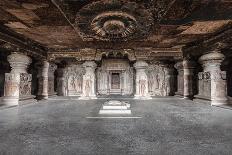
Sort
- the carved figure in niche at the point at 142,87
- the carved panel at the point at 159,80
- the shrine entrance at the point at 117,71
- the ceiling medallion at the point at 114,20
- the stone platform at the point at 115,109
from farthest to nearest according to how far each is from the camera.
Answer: the shrine entrance at the point at 117,71
the carved panel at the point at 159,80
the carved figure in niche at the point at 142,87
the stone platform at the point at 115,109
the ceiling medallion at the point at 114,20

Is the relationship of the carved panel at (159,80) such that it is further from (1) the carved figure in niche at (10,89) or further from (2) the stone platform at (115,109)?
(1) the carved figure in niche at (10,89)

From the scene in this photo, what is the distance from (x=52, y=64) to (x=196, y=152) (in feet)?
26.5

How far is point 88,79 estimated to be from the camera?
325 inches

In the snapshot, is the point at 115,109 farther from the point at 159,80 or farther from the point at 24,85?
the point at 159,80

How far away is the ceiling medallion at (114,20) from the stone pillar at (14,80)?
2.56 metres

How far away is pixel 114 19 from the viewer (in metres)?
4.04

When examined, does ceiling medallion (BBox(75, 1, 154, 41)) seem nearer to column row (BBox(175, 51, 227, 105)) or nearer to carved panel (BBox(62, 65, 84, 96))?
column row (BBox(175, 51, 227, 105))

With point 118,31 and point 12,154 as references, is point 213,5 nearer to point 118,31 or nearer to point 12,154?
point 118,31

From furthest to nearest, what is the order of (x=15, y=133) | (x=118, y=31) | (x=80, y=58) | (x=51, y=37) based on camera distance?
(x=80, y=58) < (x=51, y=37) < (x=118, y=31) < (x=15, y=133)

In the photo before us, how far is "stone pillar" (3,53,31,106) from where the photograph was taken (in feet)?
19.1

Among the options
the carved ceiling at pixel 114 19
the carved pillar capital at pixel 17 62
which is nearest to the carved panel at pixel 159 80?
the carved ceiling at pixel 114 19

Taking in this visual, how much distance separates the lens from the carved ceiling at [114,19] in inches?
130

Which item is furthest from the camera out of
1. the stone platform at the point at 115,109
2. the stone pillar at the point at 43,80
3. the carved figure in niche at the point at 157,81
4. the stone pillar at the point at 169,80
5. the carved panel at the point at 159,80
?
the carved figure in niche at the point at 157,81

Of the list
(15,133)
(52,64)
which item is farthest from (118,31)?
(52,64)
